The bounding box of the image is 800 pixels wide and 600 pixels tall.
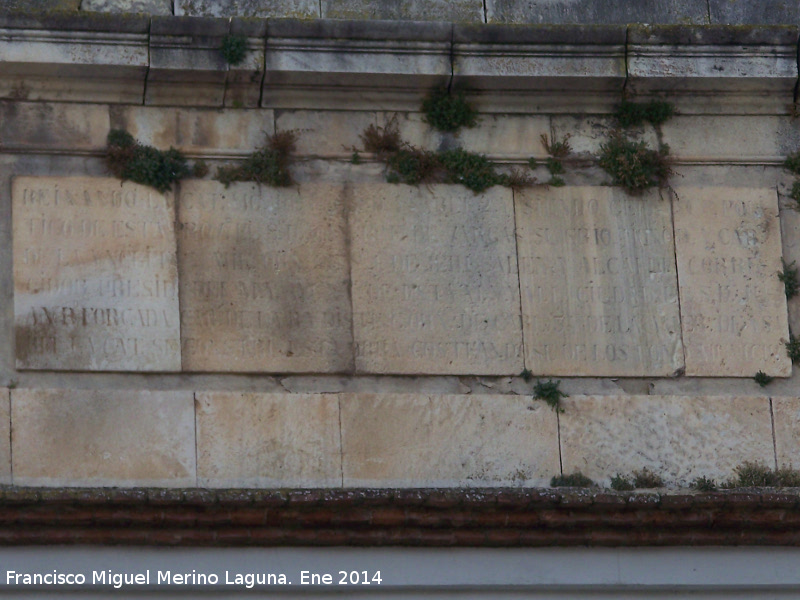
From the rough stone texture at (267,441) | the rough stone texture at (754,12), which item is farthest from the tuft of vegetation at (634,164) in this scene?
the rough stone texture at (267,441)

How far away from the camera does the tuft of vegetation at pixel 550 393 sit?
11695 mm

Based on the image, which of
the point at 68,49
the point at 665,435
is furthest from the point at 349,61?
the point at 665,435

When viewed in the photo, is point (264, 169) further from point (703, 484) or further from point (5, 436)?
point (703, 484)

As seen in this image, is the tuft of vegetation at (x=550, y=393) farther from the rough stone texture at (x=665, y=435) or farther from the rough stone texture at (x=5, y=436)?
the rough stone texture at (x=5, y=436)

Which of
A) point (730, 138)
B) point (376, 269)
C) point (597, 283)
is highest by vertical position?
point (730, 138)

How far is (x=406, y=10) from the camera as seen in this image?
12.3 m

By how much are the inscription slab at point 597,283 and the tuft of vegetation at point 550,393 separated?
0.09 meters

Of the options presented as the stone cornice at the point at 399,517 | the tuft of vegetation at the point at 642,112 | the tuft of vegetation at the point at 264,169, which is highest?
the tuft of vegetation at the point at 642,112

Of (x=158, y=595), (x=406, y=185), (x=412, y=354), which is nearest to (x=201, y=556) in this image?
(x=158, y=595)

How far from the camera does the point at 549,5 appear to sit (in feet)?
41.1

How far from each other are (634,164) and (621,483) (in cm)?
208

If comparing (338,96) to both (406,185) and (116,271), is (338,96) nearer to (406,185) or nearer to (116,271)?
(406,185)

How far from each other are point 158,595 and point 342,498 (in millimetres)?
1237

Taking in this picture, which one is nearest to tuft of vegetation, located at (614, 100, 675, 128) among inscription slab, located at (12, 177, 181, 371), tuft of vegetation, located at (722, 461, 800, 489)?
tuft of vegetation, located at (722, 461, 800, 489)
